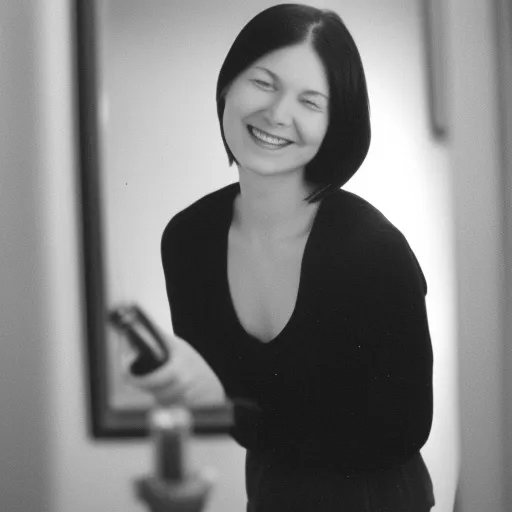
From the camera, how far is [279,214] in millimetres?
976

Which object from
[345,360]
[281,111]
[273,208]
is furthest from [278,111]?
[345,360]

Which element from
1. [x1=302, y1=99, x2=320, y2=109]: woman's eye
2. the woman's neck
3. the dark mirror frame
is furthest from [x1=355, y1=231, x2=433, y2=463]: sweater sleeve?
the dark mirror frame

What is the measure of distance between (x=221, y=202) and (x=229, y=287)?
129mm

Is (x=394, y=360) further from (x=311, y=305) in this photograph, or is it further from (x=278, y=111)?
(x=278, y=111)

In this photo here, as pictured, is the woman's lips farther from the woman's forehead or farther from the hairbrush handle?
the hairbrush handle

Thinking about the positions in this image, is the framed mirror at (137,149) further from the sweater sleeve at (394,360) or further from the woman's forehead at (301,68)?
the sweater sleeve at (394,360)

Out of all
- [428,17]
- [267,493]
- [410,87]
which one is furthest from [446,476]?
[428,17]

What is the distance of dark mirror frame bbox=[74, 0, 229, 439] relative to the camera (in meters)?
1.01

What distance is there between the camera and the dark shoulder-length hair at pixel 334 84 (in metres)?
0.94

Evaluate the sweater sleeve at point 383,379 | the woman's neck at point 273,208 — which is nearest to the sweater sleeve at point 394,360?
the sweater sleeve at point 383,379

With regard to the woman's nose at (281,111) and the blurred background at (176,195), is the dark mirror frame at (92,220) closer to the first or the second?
the blurred background at (176,195)

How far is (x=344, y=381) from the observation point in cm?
94

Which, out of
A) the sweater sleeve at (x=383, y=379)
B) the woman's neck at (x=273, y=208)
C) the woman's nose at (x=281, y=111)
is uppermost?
the woman's nose at (x=281, y=111)

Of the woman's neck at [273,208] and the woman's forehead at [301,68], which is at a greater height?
the woman's forehead at [301,68]
